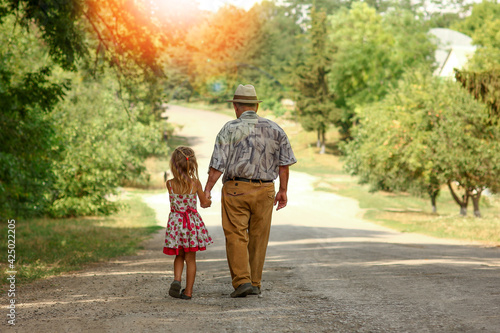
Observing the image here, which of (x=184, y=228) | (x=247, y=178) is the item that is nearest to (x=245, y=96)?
(x=247, y=178)

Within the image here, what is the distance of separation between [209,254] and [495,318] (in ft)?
24.7

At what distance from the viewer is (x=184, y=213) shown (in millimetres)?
6984

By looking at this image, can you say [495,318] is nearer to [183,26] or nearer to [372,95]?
[183,26]

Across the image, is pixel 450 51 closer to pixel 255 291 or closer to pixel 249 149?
pixel 249 149

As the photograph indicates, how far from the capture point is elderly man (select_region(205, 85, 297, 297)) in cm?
678

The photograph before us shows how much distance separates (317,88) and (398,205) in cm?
2583

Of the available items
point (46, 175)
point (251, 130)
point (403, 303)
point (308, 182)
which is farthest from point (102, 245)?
point (308, 182)

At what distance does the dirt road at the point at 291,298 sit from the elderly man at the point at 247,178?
474 millimetres

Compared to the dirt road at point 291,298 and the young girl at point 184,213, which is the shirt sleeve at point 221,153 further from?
the dirt road at point 291,298

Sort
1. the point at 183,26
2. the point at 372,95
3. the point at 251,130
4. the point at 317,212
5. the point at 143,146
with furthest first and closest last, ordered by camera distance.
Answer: the point at 372,95, the point at 143,146, the point at 317,212, the point at 183,26, the point at 251,130

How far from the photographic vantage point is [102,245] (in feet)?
45.4

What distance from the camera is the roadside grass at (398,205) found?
63.2ft

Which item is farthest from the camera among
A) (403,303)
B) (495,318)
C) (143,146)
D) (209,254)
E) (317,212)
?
(143,146)

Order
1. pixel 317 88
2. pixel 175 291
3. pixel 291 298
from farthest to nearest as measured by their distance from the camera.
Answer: pixel 317 88
pixel 175 291
pixel 291 298
